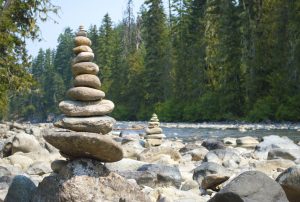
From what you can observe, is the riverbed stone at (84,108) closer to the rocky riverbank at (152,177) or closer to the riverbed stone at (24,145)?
the rocky riverbank at (152,177)

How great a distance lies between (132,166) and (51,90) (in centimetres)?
9081

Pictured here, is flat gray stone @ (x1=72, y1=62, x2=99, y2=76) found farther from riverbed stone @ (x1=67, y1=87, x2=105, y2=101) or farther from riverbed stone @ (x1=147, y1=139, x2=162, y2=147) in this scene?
riverbed stone @ (x1=147, y1=139, x2=162, y2=147)

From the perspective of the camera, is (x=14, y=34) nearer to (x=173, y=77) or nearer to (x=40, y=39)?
(x=40, y=39)

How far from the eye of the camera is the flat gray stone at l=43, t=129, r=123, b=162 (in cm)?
495

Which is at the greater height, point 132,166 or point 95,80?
point 95,80

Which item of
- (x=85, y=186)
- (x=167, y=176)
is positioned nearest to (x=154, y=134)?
(x=167, y=176)

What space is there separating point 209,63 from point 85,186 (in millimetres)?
41238

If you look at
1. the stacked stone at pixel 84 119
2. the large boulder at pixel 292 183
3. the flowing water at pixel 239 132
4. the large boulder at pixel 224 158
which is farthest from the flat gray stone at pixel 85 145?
the flowing water at pixel 239 132

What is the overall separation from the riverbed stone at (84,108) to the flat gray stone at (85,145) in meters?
0.28

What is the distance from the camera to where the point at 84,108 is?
532cm

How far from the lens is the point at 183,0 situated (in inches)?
2302

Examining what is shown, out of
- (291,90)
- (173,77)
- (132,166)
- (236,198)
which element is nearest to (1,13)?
(132,166)

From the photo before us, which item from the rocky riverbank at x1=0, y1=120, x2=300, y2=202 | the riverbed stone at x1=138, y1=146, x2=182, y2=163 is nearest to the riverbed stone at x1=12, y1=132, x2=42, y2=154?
the rocky riverbank at x1=0, y1=120, x2=300, y2=202

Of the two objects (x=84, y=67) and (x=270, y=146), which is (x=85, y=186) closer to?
(x=84, y=67)
